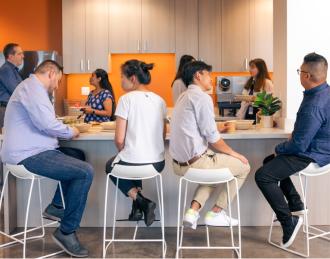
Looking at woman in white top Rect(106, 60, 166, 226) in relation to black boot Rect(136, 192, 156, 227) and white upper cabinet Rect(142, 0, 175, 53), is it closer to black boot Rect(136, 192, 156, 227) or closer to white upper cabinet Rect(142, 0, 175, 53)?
black boot Rect(136, 192, 156, 227)

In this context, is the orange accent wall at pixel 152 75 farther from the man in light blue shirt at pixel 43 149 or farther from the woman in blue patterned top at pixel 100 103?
the man in light blue shirt at pixel 43 149

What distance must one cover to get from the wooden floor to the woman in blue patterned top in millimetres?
1414

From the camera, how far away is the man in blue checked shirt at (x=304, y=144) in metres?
3.22

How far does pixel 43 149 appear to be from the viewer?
3.32 meters

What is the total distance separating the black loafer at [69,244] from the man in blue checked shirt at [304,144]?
1.29 m

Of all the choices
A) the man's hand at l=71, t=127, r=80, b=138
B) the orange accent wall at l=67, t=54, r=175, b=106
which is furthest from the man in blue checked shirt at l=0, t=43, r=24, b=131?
the man's hand at l=71, t=127, r=80, b=138

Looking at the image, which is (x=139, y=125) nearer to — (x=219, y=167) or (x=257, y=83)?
(x=219, y=167)

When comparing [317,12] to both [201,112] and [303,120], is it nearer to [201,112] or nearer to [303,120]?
[303,120]

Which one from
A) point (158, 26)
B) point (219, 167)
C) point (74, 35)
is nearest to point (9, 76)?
point (74, 35)

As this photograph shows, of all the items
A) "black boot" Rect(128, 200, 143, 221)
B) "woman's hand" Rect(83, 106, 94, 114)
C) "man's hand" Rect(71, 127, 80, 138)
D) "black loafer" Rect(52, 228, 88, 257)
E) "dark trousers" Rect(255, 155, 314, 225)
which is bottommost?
"black loafer" Rect(52, 228, 88, 257)

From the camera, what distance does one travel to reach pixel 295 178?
13.2 feet

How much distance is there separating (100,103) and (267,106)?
1.76 m

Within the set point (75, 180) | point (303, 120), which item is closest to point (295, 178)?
point (303, 120)

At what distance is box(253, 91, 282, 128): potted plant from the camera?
411 cm
